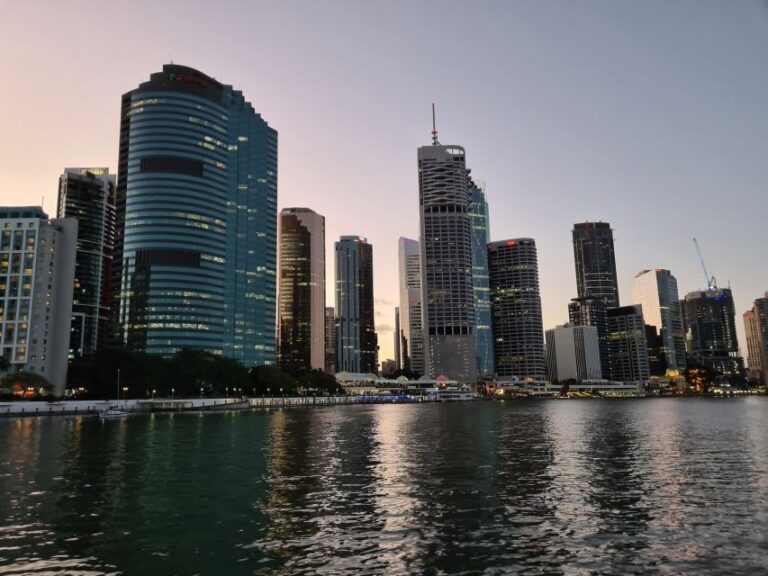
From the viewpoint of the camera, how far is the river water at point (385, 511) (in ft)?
101

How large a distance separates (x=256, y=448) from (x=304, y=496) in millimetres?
41576

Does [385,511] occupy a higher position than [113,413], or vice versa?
[113,413]

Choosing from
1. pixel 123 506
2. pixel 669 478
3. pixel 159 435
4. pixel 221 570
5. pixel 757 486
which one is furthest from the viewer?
pixel 159 435

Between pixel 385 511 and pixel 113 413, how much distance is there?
163275mm

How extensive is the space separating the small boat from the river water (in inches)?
4051

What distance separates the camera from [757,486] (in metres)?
52.1

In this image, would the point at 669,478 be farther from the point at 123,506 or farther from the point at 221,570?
the point at 123,506

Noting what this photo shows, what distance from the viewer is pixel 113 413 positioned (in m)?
181

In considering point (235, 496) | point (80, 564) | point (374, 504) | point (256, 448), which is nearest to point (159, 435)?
point (256, 448)

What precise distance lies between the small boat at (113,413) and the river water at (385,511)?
103 meters

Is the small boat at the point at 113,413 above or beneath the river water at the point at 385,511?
above

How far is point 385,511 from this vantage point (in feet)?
140

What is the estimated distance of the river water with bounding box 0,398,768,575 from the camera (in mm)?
30672

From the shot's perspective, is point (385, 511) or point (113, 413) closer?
point (385, 511)
